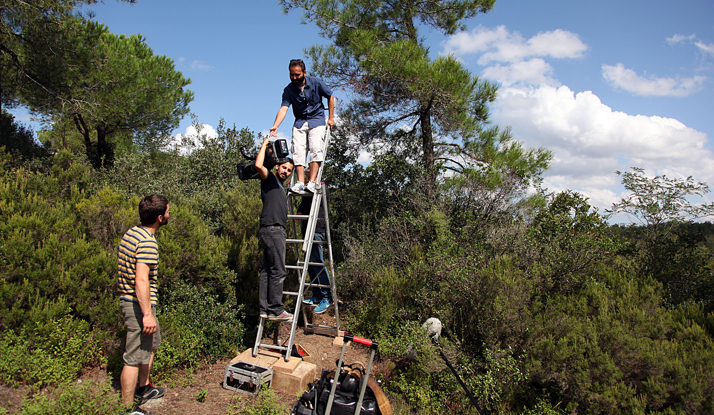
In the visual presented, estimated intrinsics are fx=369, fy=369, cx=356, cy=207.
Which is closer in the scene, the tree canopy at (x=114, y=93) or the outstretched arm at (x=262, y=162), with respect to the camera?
the outstretched arm at (x=262, y=162)

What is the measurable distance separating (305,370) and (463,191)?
509cm

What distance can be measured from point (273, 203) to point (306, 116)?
131 centimetres

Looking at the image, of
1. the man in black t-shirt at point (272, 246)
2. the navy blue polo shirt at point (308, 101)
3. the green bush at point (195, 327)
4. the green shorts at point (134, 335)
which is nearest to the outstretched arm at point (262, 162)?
the man in black t-shirt at point (272, 246)

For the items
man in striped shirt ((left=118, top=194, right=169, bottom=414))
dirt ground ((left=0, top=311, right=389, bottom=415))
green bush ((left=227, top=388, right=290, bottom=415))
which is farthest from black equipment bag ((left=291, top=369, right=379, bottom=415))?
man in striped shirt ((left=118, top=194, right=169, bottom=414))

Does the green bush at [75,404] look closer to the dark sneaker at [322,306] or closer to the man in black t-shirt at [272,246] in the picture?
the man in black t-shirt at [272,246]

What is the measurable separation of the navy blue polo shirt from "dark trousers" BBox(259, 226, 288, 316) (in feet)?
4.88

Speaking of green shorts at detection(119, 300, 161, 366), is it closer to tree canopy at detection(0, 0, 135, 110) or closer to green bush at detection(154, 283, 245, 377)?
green bush at detection(154, 283, 245, 377)

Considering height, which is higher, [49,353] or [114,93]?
[114,93]

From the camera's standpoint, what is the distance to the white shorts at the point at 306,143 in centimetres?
438

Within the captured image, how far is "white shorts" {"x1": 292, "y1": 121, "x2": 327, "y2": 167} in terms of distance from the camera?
4383 millimetres

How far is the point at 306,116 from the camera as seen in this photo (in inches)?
177

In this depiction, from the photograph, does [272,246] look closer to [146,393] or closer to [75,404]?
[146,393]

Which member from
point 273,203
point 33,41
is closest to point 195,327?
point 273,203

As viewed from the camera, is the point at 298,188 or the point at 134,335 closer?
the point at 134,335
